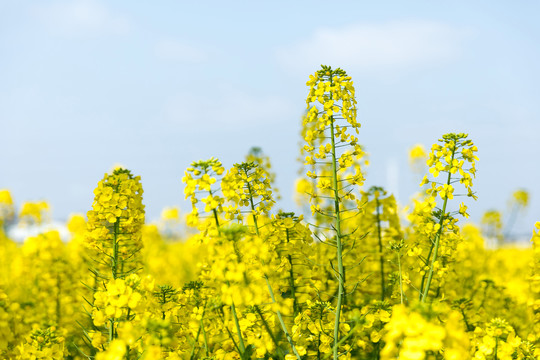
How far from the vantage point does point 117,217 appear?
3.59 meters

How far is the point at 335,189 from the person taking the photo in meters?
3.39

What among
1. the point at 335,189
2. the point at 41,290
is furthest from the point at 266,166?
the point at 41,290

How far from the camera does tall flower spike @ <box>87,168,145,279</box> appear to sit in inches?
141

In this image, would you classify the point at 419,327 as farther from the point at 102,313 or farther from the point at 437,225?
the point at 102,313

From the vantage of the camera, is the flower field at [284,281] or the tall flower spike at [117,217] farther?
the tall flower spike at [117,217]

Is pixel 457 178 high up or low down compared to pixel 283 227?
up

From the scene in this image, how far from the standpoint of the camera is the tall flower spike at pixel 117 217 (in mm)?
3578

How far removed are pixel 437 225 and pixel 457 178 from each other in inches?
13.4

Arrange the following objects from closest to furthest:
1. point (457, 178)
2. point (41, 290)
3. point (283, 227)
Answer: point (457, 178) < point (283, 227) < point (41, 290)

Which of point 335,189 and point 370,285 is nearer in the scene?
point 335,189

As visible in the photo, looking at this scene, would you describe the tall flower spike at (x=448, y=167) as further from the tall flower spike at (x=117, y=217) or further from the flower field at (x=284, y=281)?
the tall flower spike at (x=117, y=217)

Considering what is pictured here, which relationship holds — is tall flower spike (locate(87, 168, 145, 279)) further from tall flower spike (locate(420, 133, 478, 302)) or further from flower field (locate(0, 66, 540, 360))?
tall flower spike (locate(420, 133, 478, 302))

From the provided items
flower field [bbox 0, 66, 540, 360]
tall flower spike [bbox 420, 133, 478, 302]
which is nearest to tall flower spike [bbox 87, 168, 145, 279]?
flower field [bbox 0, 66, 540, 360]

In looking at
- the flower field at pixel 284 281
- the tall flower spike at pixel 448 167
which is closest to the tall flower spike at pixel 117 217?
the flower field at pixel 284 281
